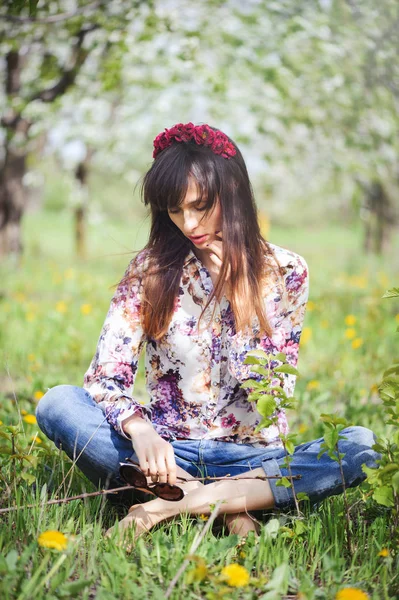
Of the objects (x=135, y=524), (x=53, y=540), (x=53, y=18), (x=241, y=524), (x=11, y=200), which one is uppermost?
(x=53, y=18)

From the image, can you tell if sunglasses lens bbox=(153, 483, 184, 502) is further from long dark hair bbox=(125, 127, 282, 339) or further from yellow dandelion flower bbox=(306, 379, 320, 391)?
yellow dandelion flower bbox=(306, 379, 320, 391)

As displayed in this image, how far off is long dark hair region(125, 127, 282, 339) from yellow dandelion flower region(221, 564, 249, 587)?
0.85 metres

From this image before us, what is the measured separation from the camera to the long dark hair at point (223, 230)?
2.10 meters

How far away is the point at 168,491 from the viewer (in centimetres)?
188

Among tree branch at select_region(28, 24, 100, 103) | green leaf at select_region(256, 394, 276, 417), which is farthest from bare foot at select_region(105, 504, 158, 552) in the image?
tree branch at select_region(28, 24, 100, 103)

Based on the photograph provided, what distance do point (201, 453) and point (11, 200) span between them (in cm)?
719

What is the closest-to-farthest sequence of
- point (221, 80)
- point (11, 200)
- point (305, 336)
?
point (305, 336) < point (221, 80) < point (11, 200)

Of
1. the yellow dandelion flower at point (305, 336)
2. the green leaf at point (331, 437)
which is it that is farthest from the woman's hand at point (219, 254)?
the yellow dandelion flower at point (305, 336)

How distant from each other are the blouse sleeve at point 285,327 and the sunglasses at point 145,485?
1.37ft

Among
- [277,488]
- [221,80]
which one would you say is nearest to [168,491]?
[277,488]

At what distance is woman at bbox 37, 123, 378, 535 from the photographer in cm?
201

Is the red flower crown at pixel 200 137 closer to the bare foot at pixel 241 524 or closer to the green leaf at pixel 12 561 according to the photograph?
the bare foot at pixel 241 524

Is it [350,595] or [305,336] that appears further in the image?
[305,336]

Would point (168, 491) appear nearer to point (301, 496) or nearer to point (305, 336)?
point (301, 496)
